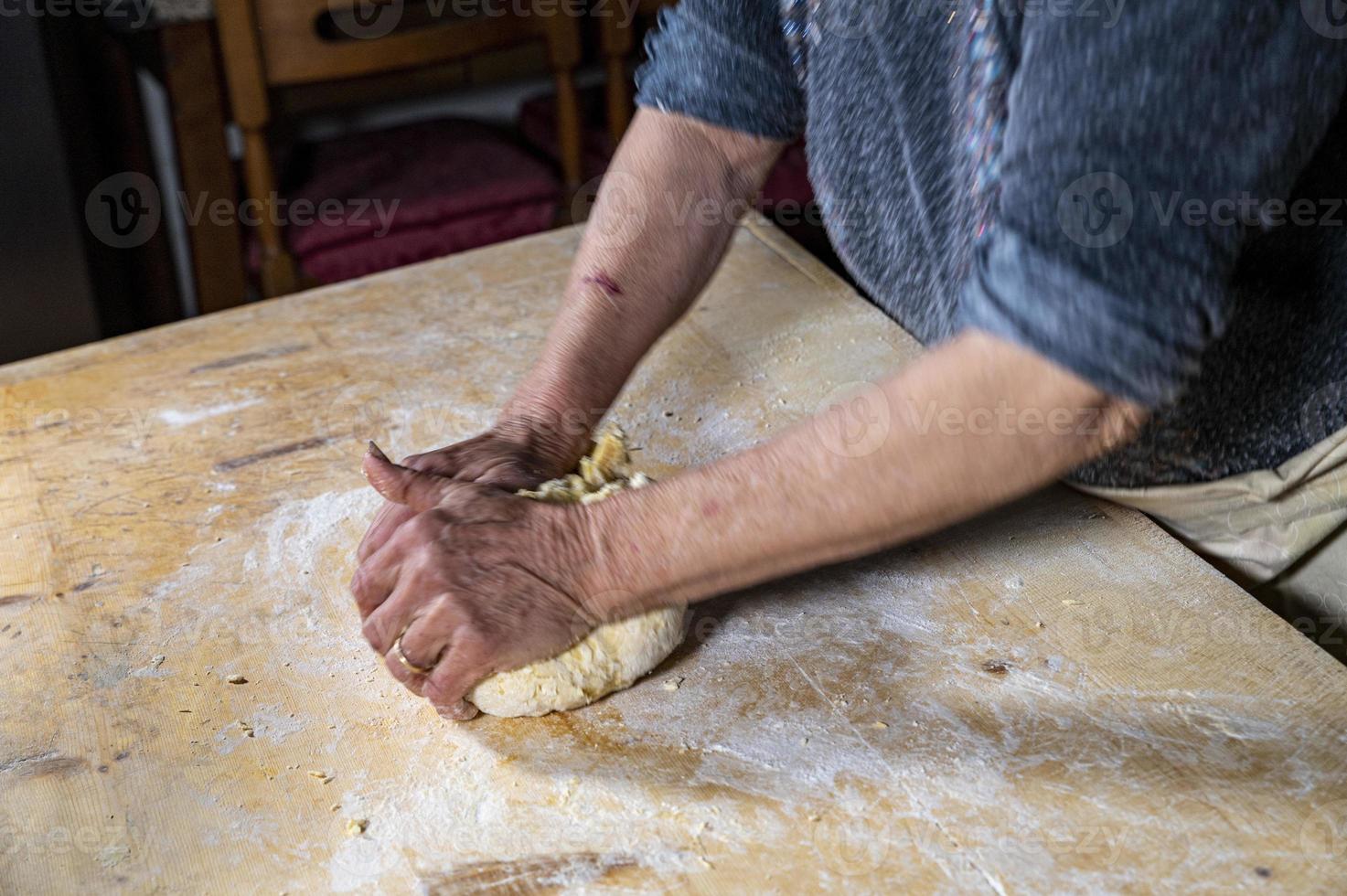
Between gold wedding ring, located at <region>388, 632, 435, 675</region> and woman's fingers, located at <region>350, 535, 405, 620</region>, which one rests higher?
woman's fingers, located at <region>350, 535, 405, 620</region>

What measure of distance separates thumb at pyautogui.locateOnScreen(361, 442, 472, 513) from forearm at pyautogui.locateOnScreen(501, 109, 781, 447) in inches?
7.4

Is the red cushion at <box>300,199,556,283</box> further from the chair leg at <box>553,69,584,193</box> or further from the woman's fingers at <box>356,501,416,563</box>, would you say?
the woman's fingers at <box>356,501,416,563</box>

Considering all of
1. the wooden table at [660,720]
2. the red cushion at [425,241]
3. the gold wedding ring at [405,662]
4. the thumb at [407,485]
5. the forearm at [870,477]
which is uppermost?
the forearm at [870,477]

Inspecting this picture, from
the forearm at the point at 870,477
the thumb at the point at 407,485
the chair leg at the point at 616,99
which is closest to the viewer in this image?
the forearm at the point at 870,477

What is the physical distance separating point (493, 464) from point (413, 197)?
152 cm

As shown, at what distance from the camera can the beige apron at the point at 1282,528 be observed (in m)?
1.11

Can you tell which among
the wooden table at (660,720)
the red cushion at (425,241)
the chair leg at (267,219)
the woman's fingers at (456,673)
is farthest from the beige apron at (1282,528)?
the chair leg at (267,219)

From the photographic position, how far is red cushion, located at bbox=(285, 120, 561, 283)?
2.42 meters

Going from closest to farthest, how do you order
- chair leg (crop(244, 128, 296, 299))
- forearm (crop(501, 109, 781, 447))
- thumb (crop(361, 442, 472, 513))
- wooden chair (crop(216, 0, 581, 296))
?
thumb (crop(361, 442, 472, 513))
forearm (crop(501, 109, 781, 447))
wooden chair (crop(216, 0, 581, 296))
chair leg (crop(244, 128, 296, 299))

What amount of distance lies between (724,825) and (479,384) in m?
0.69

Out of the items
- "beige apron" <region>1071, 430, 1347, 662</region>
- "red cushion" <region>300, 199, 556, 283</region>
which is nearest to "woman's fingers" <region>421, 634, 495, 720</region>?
"beige apron" <region>1071, 430, 1347, 662</region>

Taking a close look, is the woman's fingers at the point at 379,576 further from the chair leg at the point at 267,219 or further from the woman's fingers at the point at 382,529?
the chair leg at the point at 267,219

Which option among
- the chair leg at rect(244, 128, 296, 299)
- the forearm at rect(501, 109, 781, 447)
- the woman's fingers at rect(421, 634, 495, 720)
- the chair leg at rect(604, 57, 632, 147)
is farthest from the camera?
the chair leg at rect(604, 57, 632, 147)

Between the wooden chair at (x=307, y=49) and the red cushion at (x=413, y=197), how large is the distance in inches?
3.6
